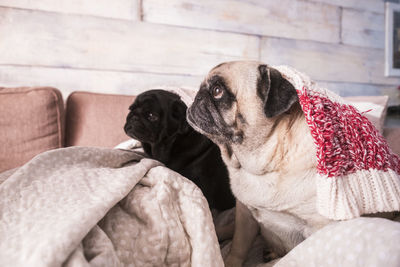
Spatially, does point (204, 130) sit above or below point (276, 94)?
below

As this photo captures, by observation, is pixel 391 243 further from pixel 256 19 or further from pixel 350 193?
pixel 256 19

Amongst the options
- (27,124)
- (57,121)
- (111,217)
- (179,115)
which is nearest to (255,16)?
(179,115)

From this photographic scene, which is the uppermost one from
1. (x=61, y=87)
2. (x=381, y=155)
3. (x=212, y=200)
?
(x=61, y=87)

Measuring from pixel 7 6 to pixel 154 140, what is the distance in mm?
1178

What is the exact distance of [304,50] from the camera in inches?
92.4

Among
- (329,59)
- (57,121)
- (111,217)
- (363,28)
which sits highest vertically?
(363,28)

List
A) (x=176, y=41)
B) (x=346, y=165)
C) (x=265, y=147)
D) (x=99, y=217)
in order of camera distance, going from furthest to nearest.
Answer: (x=176, y=41) < (x=265, y=147) < (x=346, y=165) < (x=99, y=217)

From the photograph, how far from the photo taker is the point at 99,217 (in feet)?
2.13

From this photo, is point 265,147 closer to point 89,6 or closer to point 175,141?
point 175,141

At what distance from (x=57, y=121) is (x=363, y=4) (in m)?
2.44

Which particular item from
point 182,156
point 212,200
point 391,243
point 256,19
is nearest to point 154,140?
point 182,156

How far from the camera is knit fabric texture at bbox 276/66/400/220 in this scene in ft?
2.60

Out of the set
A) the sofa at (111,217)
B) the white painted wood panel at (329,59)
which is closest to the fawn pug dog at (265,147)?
the sofa at (111,217)

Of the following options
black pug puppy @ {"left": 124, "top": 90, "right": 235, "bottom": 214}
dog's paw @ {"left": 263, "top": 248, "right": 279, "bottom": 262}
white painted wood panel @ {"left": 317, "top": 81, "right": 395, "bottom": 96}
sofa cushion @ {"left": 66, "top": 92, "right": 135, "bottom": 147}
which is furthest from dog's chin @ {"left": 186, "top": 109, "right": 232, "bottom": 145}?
white painted wood panel @ {"left": 317, "top": 81, "right": 395, "bottom": 96}
